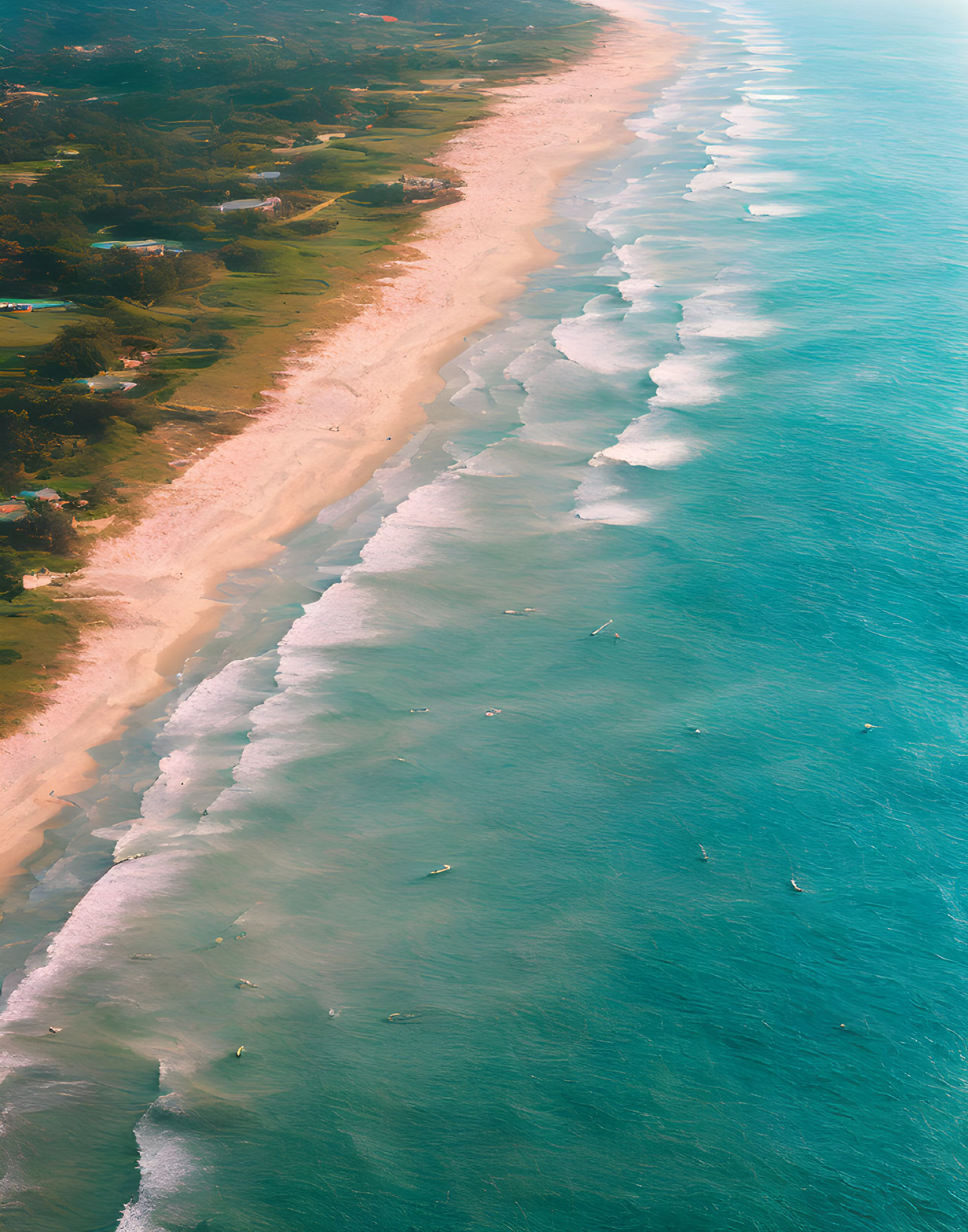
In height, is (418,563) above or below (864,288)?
below

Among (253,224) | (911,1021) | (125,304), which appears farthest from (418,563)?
(253,224)

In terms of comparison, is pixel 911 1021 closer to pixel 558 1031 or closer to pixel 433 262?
pixel 558 1031

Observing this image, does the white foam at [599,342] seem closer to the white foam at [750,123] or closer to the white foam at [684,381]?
the white foam at [684,381]

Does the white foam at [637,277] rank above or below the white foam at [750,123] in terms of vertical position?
below

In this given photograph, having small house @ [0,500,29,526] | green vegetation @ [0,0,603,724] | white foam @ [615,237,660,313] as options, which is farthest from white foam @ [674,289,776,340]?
small house @ [0,500,29,526]

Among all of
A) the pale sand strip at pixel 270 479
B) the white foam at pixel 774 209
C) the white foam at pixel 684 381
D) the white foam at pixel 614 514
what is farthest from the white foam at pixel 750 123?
the white foam at pixel 614 514

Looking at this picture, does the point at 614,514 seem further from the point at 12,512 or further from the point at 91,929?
the point at 91,929
